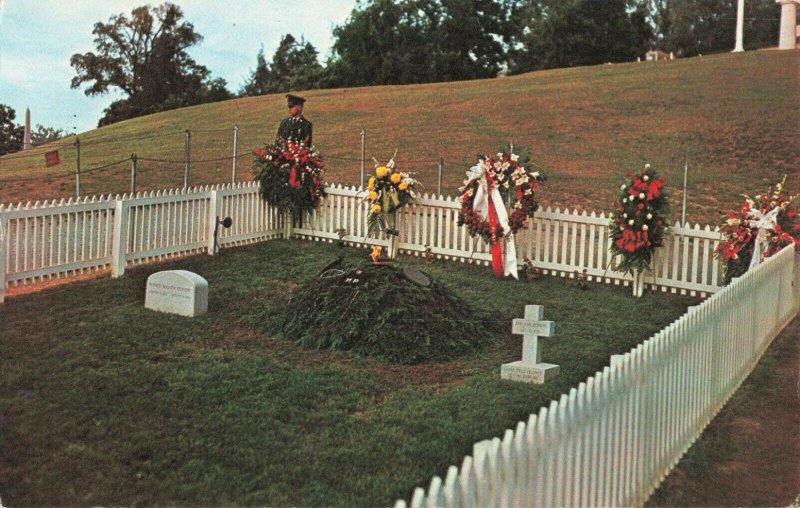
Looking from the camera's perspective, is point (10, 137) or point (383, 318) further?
point (10, 137)

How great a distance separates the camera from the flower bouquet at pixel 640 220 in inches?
561

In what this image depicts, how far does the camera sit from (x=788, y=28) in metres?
51.4

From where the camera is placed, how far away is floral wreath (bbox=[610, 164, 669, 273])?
14242 mm

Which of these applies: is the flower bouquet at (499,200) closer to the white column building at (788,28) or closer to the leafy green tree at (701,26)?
the white column building at (788,28)

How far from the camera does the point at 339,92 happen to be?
49.8 metres

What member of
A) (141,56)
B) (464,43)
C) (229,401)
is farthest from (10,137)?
(229,401)

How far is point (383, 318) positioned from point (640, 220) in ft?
17.9

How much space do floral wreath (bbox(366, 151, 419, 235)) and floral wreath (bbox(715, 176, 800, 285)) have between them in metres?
5.53

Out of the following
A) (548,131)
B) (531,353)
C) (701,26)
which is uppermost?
(701,26)

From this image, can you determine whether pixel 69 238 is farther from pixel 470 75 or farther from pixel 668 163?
pixel 470 75

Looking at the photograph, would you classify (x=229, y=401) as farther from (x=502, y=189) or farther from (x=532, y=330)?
(x=502, y=189)

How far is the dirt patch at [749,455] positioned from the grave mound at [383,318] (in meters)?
3.02

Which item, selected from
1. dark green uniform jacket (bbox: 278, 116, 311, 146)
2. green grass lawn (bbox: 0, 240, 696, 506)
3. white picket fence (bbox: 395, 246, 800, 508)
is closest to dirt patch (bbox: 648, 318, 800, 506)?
white picket fence (bbox: 395, 246, 800, 508)

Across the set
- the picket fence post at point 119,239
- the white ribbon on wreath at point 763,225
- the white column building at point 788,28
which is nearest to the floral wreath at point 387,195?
the picket fence post at point 119,239
